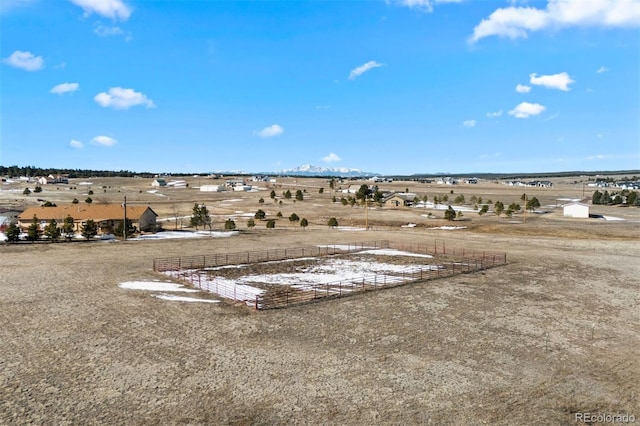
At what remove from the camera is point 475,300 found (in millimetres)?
27453

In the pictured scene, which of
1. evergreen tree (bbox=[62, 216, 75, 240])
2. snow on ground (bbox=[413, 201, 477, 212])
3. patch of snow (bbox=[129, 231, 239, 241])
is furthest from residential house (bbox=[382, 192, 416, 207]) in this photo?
evergreen tree (bbox=[62, 216, 75, 240])

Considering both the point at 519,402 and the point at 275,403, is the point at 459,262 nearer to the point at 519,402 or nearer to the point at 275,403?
the point at 519,402

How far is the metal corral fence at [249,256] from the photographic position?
38125 mm

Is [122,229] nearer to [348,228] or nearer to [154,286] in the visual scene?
[154,286]

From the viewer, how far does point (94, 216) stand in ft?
193

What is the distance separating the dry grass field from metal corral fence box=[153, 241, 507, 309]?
1504 mm

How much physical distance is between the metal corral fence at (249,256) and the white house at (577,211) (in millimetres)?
45231

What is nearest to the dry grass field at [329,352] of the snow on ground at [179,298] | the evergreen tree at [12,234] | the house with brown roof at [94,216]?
the snow on ground at [179,298]

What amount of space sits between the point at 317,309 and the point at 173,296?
9233mm

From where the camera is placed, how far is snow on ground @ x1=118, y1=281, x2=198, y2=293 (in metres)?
29.6

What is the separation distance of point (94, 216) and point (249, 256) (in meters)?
27.8

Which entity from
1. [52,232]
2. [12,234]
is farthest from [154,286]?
[12,234]

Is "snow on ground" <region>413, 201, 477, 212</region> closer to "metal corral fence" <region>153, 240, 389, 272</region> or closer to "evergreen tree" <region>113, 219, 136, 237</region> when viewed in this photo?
"metal corral fence" <region>153, 240, 389, 272</region>

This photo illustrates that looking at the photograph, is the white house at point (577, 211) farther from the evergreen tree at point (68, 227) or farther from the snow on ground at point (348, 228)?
the evergreen tree at point (68, 227)
